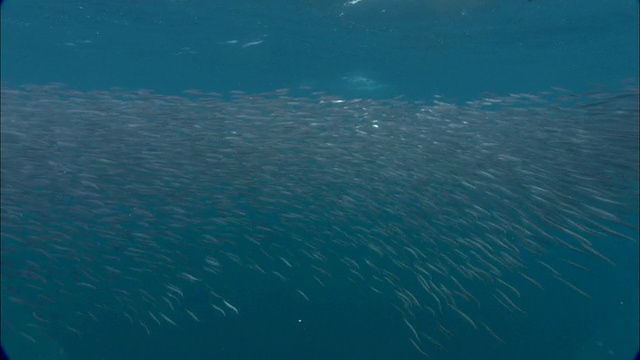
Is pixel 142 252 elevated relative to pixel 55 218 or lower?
lower

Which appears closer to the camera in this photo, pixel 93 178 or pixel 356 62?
pixel 93 178

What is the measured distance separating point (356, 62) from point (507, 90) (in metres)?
8.26

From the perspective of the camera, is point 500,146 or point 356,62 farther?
point 356,62

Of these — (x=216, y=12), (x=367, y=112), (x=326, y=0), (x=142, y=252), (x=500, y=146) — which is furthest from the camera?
(x=216, y=12)

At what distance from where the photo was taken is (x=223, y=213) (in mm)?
12070

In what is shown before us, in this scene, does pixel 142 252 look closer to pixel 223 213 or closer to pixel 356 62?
pixel 223 213

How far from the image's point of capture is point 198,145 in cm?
1171

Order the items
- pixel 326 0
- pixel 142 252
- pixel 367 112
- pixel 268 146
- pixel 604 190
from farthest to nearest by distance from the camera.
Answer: pixel 326 0
pixel 367 112
pixel 268 146
pixel 142 252
pixel 604 190

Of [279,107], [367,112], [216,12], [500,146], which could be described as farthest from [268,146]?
[216,12]

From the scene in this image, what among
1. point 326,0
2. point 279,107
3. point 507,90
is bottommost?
point 507,90

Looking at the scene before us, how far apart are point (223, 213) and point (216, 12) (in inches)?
342

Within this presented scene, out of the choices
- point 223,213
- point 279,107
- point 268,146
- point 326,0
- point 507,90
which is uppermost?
point 326,0

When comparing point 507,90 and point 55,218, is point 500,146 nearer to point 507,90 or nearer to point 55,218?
point 55,218

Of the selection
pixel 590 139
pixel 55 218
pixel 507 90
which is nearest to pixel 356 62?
pixel 507 90
